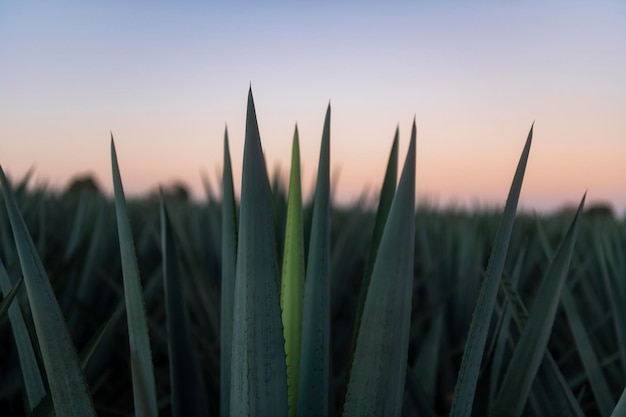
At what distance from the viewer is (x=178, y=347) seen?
472mm

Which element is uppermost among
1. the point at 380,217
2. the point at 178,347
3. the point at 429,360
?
the point at 380,217

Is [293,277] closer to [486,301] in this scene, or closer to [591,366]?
[486,301]

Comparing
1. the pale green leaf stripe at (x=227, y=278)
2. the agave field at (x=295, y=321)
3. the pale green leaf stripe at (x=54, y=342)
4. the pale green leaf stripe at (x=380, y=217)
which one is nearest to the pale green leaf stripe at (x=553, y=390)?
the agave field at (x=295, y=321)

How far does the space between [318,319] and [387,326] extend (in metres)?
0.08

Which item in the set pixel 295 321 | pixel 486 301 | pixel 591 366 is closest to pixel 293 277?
pixel 295 321

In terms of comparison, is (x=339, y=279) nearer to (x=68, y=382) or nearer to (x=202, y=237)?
(x=202, y=237)

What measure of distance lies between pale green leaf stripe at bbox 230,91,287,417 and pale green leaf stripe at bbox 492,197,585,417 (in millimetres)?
174

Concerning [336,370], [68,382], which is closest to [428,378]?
[336,370]

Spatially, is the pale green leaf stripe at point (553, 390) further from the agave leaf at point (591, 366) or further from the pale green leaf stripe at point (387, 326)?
the pale green leaf stripe at point (387, 326)

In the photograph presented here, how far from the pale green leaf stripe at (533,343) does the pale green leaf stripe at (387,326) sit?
12 cm

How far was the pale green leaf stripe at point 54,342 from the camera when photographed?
1.11 feet

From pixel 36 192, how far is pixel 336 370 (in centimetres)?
108

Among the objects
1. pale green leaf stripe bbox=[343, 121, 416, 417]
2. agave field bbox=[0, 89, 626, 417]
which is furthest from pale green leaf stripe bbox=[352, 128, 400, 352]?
pale green leaf stripe bbox=[343, 121, 416, 417]

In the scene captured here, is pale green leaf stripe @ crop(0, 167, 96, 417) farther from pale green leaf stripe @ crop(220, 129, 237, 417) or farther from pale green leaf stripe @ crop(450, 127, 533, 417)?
pale green leaf stripe @ crop(450, 127, 533, 417)
